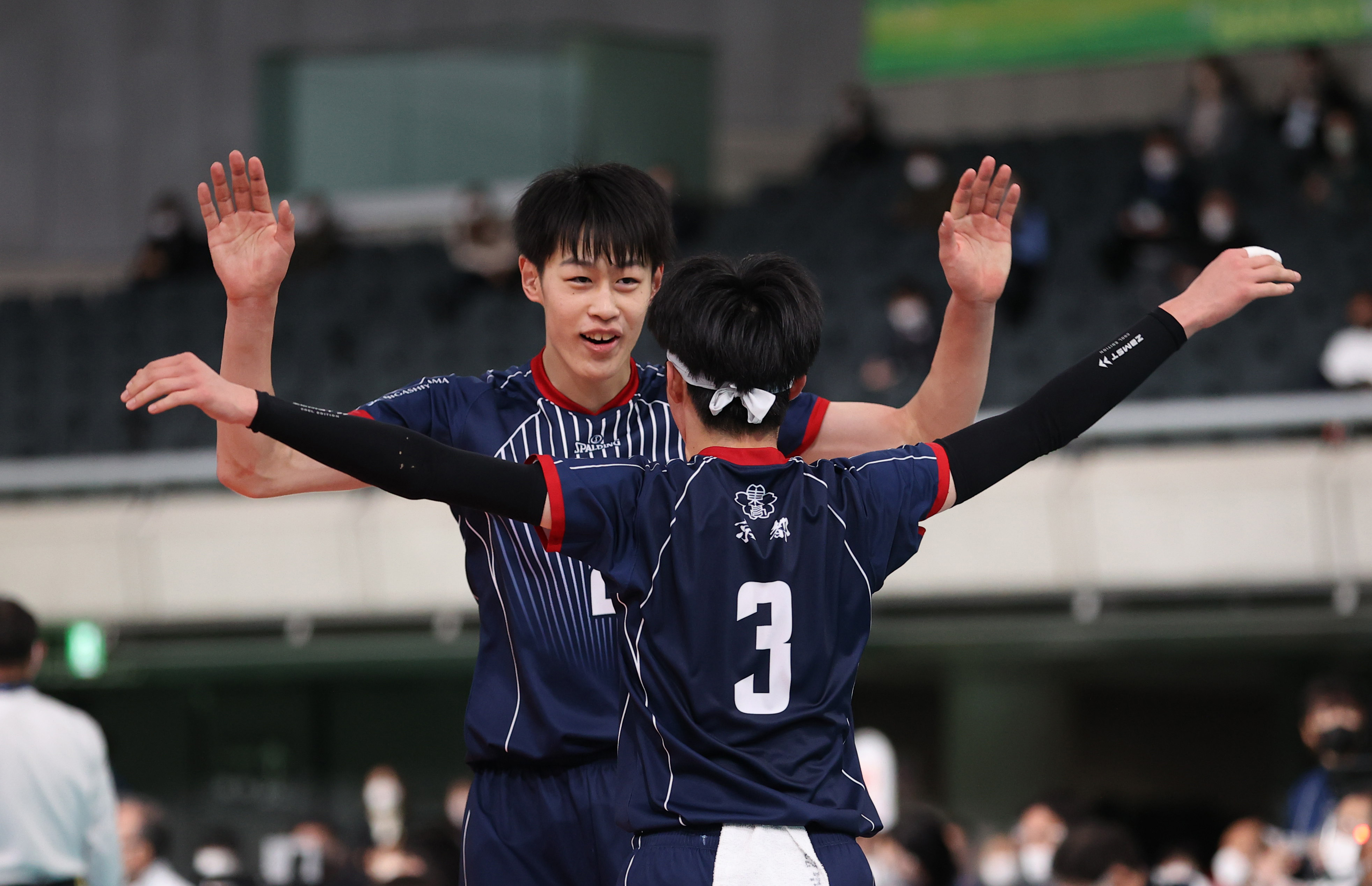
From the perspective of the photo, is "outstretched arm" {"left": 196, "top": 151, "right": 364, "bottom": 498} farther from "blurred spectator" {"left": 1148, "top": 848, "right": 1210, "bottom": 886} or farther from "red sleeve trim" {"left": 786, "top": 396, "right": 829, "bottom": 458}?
"blurred spectator" {"left": 1148, "top": 848, "right": 1210, "bottom": 886}

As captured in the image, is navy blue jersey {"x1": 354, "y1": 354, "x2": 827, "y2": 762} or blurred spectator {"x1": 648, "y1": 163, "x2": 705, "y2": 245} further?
blurred spectator {"x1": 648, "y1": 163, "x2": 705, "y2": 245}

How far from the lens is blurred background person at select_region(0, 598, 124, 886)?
4.84 metres

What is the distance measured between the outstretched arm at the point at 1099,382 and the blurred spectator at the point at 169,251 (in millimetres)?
14713

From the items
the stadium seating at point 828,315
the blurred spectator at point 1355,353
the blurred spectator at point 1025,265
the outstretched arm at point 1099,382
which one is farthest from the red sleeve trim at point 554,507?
the blurred spectator at point 1025,265

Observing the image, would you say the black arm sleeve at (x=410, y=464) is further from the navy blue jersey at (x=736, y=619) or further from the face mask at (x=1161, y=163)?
the face mask at (x=1161, y=163)

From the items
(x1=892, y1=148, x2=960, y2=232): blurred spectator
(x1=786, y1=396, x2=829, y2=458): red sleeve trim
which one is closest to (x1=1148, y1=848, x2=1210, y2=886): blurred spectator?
(x1=786, y1=396, x2=829, y2=458): red sleeve trim

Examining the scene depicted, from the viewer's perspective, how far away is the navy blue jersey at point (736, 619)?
110 inches

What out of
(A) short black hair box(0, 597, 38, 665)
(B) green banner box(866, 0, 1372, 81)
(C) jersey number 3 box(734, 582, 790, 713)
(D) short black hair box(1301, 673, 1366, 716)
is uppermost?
(B) green banner box(866, 0, 1372, 81)

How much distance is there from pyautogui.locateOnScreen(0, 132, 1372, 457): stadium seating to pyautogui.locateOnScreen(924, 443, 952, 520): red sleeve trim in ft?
28.9

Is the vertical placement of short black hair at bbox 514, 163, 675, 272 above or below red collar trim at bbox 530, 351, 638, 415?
above

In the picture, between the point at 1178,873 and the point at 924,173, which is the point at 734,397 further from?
the point at 924,173

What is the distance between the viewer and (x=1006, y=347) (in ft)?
40.5

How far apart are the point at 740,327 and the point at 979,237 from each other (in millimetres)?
887

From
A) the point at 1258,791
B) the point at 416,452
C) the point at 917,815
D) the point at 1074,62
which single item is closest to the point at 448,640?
the point at 917,815
